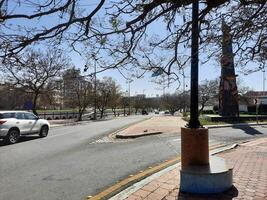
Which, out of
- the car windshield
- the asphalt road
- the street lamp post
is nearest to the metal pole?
the street lamp post

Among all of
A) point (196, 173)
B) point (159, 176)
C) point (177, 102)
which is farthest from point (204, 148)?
point (177, 102)

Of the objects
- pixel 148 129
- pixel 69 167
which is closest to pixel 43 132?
pixel 148 129

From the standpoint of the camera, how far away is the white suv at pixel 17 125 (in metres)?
19.0

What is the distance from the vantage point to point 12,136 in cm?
1922

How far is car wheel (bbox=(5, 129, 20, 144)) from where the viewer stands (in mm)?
18938

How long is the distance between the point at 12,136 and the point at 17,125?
785 mm

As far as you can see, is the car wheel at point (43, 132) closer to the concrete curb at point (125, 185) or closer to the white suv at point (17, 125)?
the white suv at point (17, 125)

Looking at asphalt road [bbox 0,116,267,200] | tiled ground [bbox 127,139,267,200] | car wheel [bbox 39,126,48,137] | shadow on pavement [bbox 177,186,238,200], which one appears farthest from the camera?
car wheel [bbox 39,126,48,137]

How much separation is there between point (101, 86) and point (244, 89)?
125 feet

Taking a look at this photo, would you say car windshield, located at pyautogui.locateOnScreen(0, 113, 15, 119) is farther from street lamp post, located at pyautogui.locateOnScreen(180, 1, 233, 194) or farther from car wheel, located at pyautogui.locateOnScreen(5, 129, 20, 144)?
street lamp post, located at pyautogui.locateOnScreen(180, 1, 233, 194)

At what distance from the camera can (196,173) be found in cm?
693

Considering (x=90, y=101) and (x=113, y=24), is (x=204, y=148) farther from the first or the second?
(x=90, y=101)

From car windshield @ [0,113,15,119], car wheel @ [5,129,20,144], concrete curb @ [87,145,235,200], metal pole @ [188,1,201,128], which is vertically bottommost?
concrete curb @ [87,145,235,200]

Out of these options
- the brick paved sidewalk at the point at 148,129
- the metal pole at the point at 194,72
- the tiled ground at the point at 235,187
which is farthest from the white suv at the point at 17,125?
the metal pole at the point at 194,72
